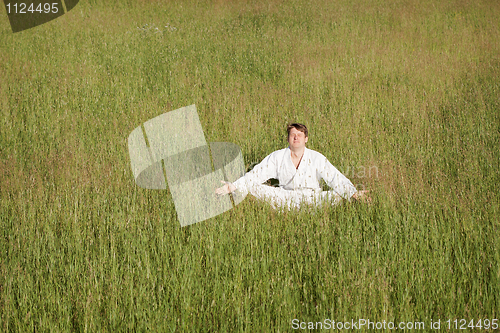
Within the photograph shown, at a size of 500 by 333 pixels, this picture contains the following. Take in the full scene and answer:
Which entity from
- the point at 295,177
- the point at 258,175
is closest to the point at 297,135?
the point at 295,177

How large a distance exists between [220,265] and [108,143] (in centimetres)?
302

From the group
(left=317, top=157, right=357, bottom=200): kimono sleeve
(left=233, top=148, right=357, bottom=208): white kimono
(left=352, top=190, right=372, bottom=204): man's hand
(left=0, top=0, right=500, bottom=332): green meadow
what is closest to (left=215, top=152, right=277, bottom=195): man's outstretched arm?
(left=233, top=148, right=357, bottom=208): white kimono

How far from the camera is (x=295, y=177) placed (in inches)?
153

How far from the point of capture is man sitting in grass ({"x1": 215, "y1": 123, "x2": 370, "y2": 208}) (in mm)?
3662

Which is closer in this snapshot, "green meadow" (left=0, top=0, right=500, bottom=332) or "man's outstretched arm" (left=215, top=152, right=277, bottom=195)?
"green meadow" (left=0, top=0, right=500, bottom=332)

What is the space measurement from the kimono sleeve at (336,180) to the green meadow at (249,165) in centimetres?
18

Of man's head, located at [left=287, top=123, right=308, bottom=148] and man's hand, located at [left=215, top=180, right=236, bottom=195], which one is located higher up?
man's head, located at [left=287, top=123, right=308, bottom=148]

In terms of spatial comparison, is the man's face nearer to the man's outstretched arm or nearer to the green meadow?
the man's outstretched arm

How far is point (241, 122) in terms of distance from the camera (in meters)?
5.54

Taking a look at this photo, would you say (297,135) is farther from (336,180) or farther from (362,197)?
(362,197)

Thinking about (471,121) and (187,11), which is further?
(187,11)

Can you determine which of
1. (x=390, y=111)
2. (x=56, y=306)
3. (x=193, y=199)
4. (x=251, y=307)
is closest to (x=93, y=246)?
(x=56, y=306)

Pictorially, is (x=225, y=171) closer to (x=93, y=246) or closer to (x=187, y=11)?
(x=93, y=246)

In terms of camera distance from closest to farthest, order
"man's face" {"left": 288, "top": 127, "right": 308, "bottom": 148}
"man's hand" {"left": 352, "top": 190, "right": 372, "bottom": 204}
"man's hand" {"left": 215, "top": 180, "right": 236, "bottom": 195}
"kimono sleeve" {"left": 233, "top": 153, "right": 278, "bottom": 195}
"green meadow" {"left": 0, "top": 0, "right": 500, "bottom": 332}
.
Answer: "green meadow" {"left": 0, "top": 0, "right": 500, "bottom": 332} < "man's hand" {"left": 352, "top": 190, "right": 372, "bottom": 204} < "man's hand" {"left": 215, "top": 180, "right": 236, "bottom": 195} < "kimono sleeve" {"left": 233, "top": 153, "right": 278, "bottom": 195} < "man's face" {"left": 288, "top": 127, "right": 308, "bottom": 148}
